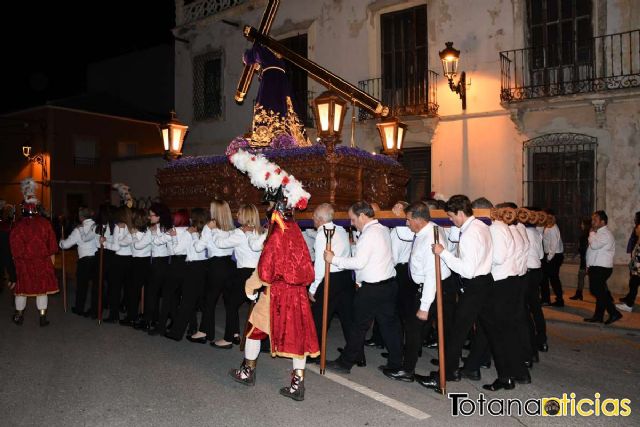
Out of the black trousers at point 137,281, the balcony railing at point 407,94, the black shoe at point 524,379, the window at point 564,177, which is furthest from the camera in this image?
the balcony railing at point 407,94

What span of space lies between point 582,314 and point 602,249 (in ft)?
5.12

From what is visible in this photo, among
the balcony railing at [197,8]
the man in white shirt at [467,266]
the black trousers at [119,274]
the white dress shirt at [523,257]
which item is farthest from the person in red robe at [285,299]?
the balcony railing at [197,8]

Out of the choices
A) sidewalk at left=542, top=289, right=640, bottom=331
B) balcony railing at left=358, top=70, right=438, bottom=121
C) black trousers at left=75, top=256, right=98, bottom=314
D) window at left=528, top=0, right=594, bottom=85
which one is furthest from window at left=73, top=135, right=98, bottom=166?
sidewalk at left=542, top=289, right=640, bottom=331

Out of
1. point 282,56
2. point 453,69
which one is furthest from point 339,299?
point 453,69

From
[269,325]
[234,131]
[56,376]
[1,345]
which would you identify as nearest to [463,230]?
[269,325]

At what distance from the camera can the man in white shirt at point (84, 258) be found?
30.8 feet

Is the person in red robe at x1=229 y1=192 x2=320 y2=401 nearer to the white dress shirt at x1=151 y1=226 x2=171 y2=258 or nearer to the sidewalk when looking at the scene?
the white dress shirt at x1=151 y1=226 x2=171 y2=258

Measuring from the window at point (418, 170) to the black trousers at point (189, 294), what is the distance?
915cm

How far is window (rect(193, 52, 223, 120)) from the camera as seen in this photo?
19594 millimetres

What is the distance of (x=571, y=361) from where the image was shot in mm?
A: 6719

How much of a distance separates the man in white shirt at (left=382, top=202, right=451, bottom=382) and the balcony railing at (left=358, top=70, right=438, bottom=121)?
358 inches

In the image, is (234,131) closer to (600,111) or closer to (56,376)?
(600,111)

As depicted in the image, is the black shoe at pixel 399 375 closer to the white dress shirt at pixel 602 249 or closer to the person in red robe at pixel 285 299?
the person in red robe at pixel 285 299

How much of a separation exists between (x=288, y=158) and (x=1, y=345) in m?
4.78
